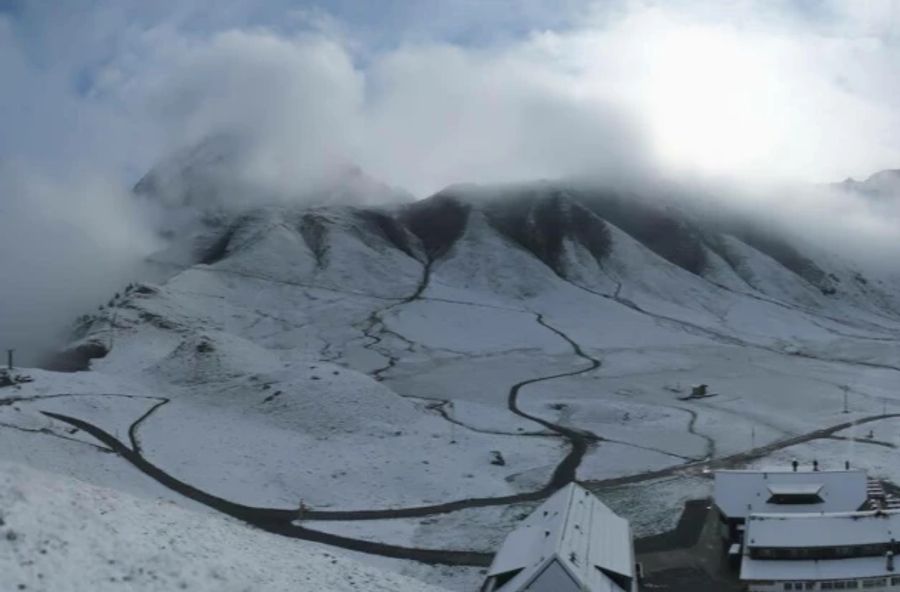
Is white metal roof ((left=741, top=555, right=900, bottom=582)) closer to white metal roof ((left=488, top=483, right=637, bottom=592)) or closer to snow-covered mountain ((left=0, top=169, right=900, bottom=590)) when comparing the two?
white metal roof ((left=488, top=483, right=637, bottom=592))

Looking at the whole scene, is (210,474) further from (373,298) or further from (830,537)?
(373,298)

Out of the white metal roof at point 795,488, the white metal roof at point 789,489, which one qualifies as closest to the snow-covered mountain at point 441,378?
the white metal roof at point 789,489

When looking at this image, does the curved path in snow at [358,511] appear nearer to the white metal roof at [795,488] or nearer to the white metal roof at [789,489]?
the white metal roof at [789,489]

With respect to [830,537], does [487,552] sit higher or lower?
lower

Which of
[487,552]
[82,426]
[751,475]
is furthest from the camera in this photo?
[82,426]

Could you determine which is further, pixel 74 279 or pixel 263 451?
pixel 74 279

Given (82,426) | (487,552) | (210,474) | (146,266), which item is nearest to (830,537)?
(487,552)

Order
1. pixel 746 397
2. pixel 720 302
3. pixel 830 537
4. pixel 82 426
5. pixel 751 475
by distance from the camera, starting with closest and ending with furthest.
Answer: pixel 830 537, pixel 751 475, pixel 82 426, pixel 746 397, pixel 720 302
